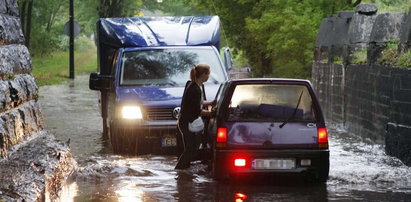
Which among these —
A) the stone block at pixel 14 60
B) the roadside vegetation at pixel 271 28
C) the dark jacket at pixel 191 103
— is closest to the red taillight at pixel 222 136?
the dark jacket at pixel 191 103

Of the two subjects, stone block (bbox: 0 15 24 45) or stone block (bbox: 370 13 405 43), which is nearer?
stone block (bbox: 0 15 24 45)

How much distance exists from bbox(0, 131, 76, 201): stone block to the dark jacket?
2048 mm

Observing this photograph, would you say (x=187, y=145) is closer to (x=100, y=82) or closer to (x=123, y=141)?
(x=123, y=141)

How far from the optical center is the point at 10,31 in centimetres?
957

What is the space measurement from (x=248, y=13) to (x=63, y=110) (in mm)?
11527

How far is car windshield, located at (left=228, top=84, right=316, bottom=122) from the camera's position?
11570 mm

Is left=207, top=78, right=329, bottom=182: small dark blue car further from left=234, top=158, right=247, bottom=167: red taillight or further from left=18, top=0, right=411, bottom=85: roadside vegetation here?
left=18, top=0, right=411, bottom=85: roadside vegetation

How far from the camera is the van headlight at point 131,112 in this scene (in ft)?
49.2

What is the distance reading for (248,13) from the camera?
115ft

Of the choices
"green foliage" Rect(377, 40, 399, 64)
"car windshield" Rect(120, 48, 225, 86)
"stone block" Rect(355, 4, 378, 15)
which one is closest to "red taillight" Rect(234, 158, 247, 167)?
"car windshield" Rect(120, 48, 225, 86)

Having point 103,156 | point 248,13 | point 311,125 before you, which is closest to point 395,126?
point 311,125

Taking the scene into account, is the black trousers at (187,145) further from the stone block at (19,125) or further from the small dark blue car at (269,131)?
the stone block at (19,125)

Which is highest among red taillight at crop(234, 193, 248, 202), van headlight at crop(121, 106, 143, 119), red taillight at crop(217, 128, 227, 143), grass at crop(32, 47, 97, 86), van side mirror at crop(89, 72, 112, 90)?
van side mirror at crop(89, 72, 112, 90)

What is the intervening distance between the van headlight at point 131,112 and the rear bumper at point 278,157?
3.78 m
